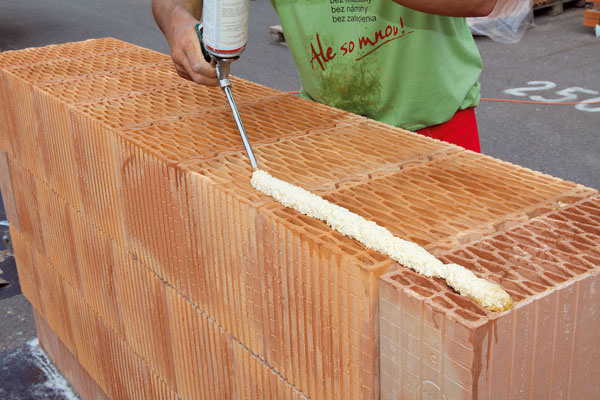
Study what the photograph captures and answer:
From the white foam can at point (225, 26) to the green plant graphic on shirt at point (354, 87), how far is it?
45cm

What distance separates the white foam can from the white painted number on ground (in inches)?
222

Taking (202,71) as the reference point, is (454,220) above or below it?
below

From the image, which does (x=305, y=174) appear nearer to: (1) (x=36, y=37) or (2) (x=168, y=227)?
(2) (x=168, y=227)

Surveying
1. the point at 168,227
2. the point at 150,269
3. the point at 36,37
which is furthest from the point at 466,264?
the point at 36,37

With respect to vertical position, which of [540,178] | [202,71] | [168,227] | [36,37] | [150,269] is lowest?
[36,37]

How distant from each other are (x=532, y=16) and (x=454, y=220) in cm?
932

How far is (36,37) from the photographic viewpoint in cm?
1057

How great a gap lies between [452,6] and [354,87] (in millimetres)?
535

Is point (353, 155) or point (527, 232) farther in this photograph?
point (353, 155)

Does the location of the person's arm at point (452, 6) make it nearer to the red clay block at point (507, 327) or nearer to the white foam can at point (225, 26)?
the white foam can at point (225, 26)

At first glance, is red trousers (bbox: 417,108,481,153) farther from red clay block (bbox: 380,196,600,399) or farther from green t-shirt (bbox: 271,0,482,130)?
red clay block (bbox: 380,196,600,399)

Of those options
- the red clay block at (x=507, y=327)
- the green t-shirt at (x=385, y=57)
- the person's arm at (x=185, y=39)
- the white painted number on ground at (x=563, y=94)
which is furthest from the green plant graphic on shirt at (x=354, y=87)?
the white painted number on ground at (x=563, y=94)

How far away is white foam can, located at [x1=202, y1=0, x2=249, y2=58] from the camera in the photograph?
1.59 metres

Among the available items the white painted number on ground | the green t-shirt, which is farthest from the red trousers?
the white painted number on ground
